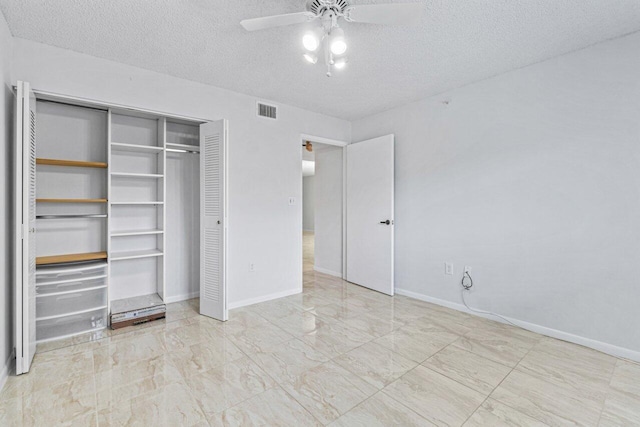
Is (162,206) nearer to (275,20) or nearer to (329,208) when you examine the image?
(275,20)

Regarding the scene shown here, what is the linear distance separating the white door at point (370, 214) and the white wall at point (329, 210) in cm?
38

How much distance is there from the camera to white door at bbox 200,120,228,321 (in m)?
3.00

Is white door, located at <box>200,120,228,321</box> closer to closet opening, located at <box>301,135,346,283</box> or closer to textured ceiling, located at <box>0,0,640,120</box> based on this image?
textured ceiling, located at <box>0,0,640,120</box>

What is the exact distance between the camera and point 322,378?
79.4 inches

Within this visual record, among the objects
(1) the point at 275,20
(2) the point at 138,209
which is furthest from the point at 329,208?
(1) the point at 275,20

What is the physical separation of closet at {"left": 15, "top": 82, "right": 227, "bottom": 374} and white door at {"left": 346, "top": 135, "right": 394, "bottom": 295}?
2.01 meters

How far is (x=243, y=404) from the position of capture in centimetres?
176

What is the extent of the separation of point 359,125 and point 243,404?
384cm

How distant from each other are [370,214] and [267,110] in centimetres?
194

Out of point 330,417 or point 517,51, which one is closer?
point 330,417

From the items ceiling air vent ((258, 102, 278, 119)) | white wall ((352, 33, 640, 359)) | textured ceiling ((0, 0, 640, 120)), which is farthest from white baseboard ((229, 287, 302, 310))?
textured ceiling ((0, 0, 640, 120))

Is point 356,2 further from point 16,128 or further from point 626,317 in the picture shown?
point 626,317

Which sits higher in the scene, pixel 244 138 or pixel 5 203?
pixel 244 138

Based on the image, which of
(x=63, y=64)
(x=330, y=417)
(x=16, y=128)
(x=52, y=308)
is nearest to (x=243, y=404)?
(x=330, y=417)
